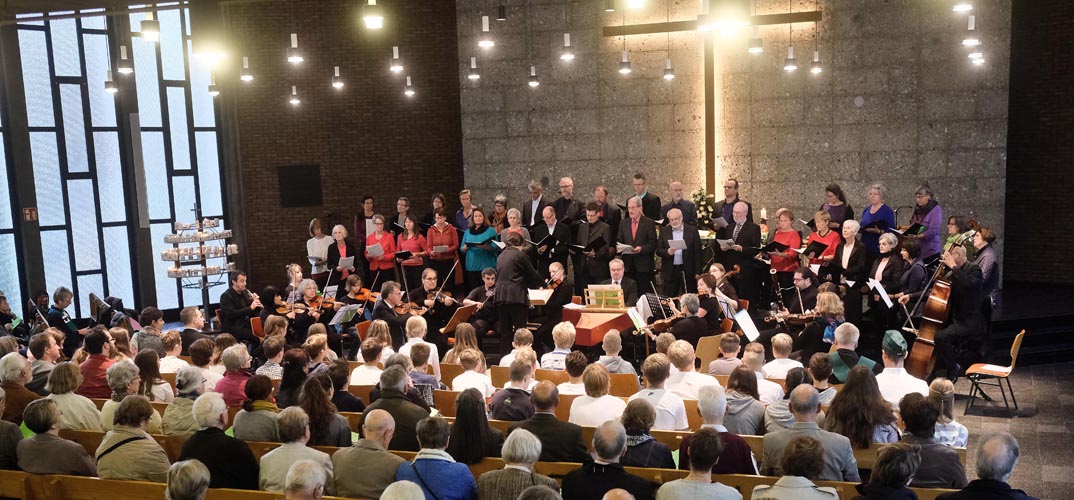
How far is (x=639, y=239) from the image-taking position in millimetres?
10859

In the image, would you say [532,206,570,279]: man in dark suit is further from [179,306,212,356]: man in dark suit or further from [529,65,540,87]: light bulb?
[179,306,212,356]: man in dark suit

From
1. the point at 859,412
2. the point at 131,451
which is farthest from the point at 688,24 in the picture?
the point at 131,451

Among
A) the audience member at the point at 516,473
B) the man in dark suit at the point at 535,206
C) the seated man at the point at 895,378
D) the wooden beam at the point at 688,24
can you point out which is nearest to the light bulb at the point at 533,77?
the wooden beam at the point at 688,24

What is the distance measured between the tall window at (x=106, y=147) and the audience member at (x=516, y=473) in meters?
11.6

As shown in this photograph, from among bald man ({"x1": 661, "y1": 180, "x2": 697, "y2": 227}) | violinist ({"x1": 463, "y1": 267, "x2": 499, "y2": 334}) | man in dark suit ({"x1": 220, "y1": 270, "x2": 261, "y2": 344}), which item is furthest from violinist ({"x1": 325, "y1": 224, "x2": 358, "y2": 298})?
bald man ({"x1": 661, "y1": 180, "x2": 697, "y2": 227})

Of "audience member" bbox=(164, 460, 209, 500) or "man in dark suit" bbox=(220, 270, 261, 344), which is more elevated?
"audience member" bbox=(164, 460, 209, 500)

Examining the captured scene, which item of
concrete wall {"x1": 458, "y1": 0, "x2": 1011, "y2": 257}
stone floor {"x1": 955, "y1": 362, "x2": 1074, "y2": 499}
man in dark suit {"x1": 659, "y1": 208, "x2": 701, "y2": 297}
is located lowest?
stone floor {"x1": 955, "y1": 362, "x2": 1074, "y2": 499}

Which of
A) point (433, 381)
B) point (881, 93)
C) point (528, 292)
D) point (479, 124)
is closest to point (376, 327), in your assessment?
point (433, 381)

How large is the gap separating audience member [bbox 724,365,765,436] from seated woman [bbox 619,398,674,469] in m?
0.86

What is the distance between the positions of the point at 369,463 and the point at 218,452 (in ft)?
2.71

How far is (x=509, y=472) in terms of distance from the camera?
4.38 m

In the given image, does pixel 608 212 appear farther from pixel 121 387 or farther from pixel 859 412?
pixel 121 387

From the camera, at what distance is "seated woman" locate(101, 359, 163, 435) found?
5891 mm

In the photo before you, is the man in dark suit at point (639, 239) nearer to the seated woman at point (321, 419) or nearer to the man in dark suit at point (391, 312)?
A: the man in dark suit at point (391, 312)
